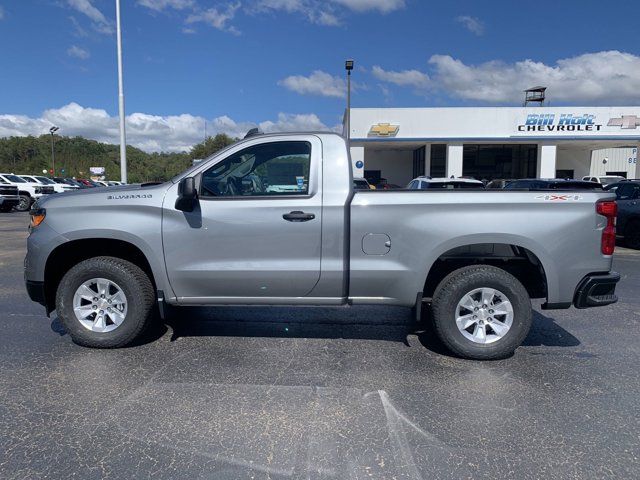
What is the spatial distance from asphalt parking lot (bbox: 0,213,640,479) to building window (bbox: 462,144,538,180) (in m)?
32.9

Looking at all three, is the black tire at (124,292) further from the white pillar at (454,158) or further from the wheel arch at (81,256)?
the white pillar at (454,158)

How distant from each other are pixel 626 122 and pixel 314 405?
35.6m

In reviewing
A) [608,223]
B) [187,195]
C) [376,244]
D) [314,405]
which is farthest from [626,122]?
[314,405]

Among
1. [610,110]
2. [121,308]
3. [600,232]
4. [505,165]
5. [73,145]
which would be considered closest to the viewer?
[600,232]

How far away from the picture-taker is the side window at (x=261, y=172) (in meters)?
4.46

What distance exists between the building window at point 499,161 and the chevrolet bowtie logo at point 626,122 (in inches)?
200

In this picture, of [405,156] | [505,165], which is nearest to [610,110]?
[505,165]

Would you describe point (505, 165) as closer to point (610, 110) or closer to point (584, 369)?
point (610, 110)

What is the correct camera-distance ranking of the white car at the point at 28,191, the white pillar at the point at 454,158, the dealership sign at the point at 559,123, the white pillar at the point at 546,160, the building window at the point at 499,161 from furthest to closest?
the building window at the point at 499,161
the white pillar at the point at 546,160
the white pillar at the point at 454,158
the dealership sign at the point at 559,123
the white car at the point at 28,191

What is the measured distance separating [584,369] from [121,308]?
14.1 feet

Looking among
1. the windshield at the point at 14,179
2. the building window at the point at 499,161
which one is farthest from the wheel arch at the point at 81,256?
the building window at the point at 499,161

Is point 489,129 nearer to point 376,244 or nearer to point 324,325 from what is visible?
point 324,325

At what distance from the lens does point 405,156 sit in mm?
40375

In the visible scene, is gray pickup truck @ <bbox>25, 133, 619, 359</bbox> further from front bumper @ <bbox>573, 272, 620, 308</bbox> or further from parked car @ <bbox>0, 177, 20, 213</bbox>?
parked car @ <bbox>0, 177, 20, 213</bbox>
